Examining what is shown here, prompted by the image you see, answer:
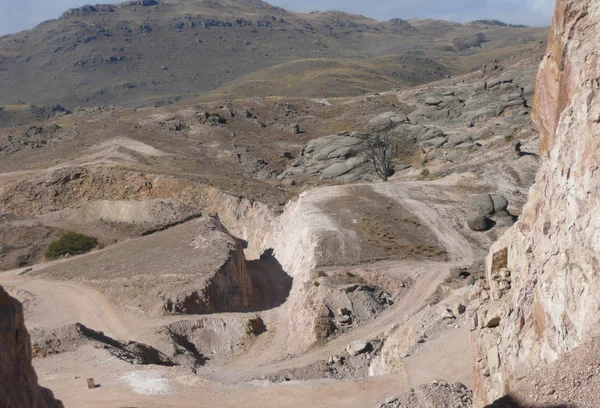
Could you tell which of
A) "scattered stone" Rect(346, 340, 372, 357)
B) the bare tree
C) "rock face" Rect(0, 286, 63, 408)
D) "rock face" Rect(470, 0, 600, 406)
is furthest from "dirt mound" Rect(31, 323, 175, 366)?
the bare tree

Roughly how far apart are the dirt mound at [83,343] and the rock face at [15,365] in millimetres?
13772

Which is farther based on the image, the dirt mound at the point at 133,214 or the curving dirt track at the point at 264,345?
the dirt mound at the point at 133,214

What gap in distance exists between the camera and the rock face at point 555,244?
39.3 ft

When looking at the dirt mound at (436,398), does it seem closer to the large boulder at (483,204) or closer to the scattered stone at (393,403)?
the scattered stone at (393,403)

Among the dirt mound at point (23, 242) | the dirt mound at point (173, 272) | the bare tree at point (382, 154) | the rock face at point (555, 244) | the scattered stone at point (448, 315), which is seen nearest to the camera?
the rock face at point (555, 244)

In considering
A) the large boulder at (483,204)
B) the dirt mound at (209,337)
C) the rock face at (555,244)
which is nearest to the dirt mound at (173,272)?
the dirt mound at (209,337)

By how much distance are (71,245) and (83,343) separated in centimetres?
2144

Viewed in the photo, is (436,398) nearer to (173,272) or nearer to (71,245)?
(173,272)

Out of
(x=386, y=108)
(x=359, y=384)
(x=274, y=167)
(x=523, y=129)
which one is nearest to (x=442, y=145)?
(x=523, y=129)

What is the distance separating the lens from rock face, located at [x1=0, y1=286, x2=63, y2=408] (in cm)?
1229

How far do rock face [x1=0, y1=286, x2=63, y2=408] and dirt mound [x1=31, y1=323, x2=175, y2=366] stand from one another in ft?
45.2

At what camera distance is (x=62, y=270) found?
4359 centimetres

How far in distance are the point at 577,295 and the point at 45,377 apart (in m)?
21.8

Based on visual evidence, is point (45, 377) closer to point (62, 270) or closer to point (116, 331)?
point (116, 331)
